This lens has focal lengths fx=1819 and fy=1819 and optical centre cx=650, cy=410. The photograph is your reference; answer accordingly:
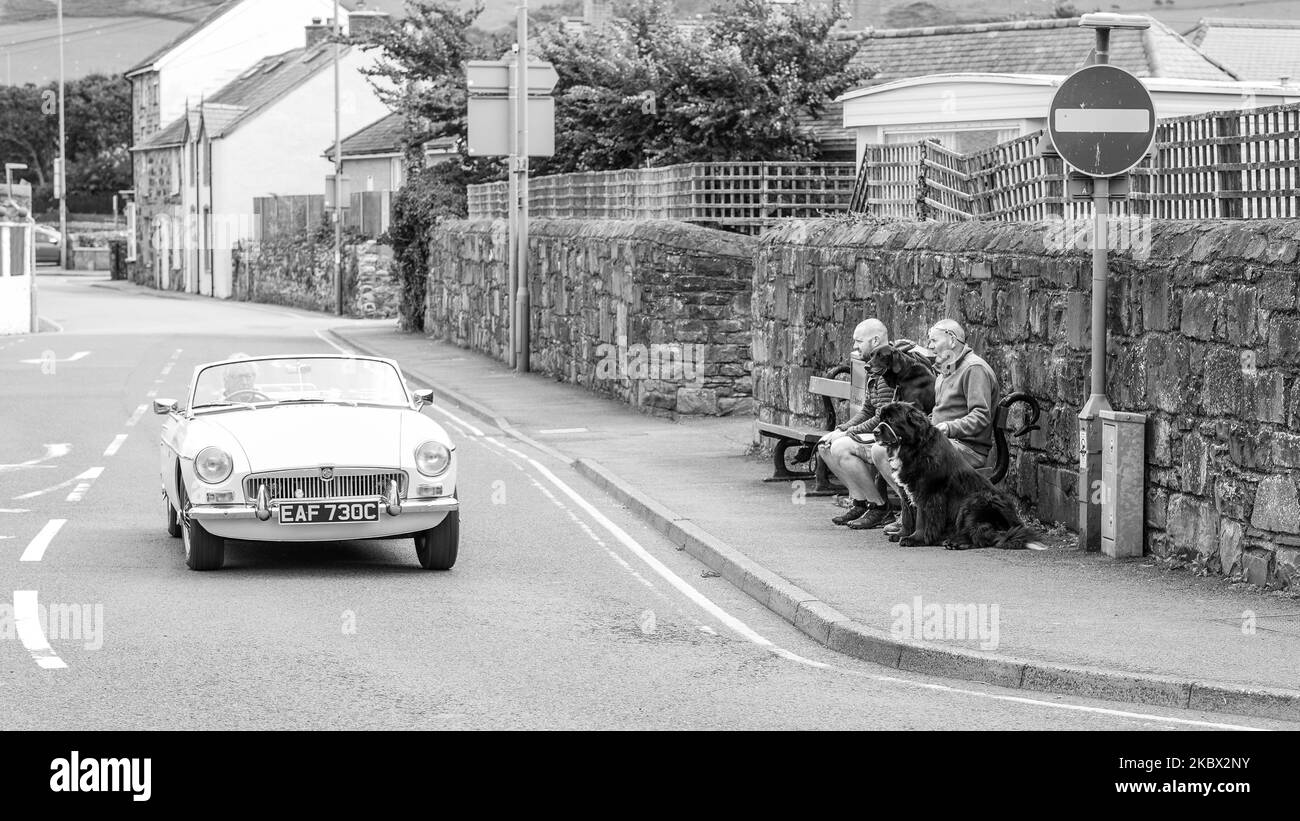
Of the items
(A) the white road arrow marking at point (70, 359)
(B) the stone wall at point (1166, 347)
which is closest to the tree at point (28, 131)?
(A) the white road arrow marking at point (70, 359)

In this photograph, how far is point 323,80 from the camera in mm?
67812

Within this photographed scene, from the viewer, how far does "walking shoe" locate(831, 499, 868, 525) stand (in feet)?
42.5

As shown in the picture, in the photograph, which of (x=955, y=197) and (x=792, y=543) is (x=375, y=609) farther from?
(x=955, y=197)

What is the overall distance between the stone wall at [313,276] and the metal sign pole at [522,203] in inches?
909

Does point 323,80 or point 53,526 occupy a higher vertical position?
point 323,80

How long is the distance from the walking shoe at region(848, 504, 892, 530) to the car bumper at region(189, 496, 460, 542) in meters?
3.19

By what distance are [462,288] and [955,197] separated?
69.3ft

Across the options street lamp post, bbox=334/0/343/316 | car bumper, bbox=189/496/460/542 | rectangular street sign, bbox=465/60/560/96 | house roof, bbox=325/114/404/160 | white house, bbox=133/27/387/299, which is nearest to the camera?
car bumper, bbox=189/496/460/542

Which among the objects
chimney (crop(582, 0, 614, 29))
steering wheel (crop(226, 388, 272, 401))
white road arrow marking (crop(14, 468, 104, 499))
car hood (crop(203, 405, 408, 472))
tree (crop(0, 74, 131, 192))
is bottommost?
white road arrow marking (crop(14, 468, 104, 499))

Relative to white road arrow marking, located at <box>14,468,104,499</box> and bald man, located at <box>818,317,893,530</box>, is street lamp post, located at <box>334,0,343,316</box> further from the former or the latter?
bald man, located at <box>818,317,893,530</box>

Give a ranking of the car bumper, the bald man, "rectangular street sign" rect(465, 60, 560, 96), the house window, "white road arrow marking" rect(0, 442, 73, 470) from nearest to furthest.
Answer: the car bumper → the bald man → "white road arrow marking" rect(0, 442, 73, 470) → "rectangular street sign" rect(465, 60, 560, 96) → the house window

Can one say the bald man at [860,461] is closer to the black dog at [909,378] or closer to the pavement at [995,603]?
the black dog at [909,378]

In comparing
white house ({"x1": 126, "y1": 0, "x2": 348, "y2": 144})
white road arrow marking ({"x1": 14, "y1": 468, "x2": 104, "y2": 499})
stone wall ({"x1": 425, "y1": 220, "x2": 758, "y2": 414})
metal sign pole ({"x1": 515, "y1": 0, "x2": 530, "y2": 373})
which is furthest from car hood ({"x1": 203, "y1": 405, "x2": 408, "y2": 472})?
white house ({"x1": 126, "y1": 0, "x2": 348, "y2": 144})
